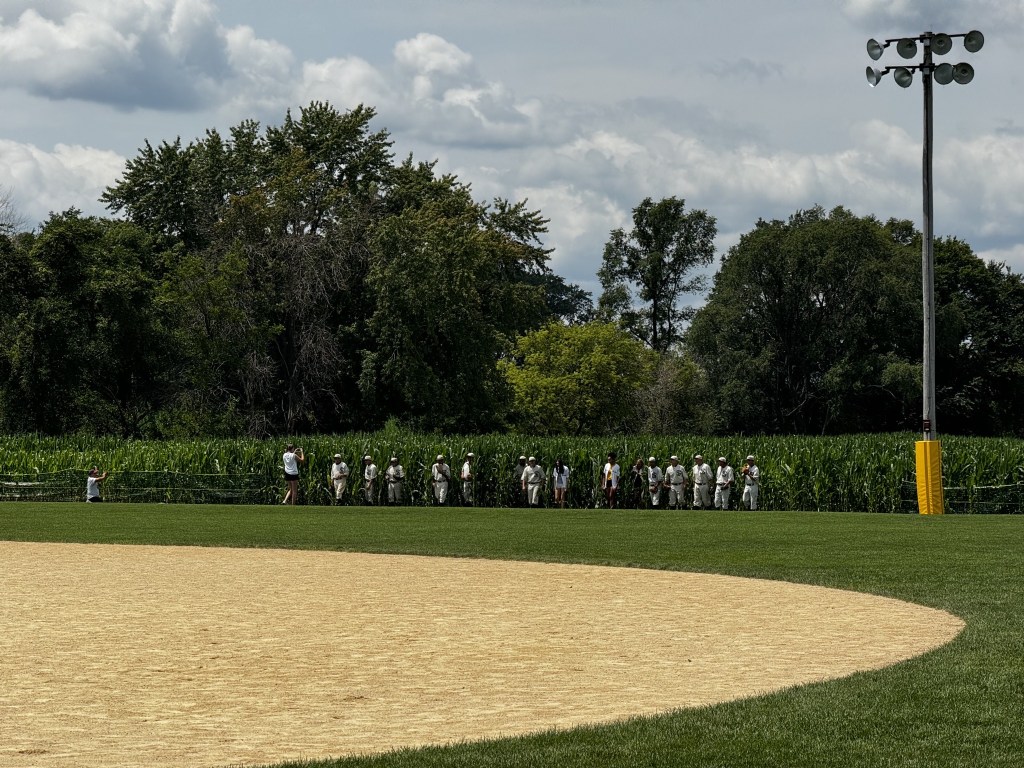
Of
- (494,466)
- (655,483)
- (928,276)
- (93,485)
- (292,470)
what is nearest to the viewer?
(928,276)

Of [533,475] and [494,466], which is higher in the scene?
[494,466]

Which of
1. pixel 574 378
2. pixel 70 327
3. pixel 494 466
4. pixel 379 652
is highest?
pixel 70 327

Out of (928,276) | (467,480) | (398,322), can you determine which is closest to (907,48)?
(928,276)

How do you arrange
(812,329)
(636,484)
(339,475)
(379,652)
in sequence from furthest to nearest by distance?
1. (812,329)
2. (339,475)
3. (636,484)
4. (379,652)

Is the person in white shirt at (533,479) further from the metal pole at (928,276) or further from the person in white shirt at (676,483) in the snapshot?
the metal pole at (928,276)

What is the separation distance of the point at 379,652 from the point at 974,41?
81.8ft

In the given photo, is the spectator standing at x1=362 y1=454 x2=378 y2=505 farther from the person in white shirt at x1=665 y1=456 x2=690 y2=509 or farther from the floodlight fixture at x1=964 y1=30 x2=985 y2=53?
the floodlight fixture at x1=964 y1=30 x2=985 y2=53

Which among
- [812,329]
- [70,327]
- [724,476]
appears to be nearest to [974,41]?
[724,476]

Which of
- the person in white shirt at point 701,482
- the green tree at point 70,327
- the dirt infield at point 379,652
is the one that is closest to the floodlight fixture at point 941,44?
the person in white shirt at point 701,482

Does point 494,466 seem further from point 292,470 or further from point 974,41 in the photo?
point 974,41

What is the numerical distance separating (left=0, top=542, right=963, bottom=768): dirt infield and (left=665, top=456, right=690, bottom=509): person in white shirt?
867 inches

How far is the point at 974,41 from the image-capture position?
106 feet

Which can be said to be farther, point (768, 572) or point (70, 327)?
point (70, 327)

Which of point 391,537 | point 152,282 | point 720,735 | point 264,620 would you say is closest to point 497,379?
point 152,282
